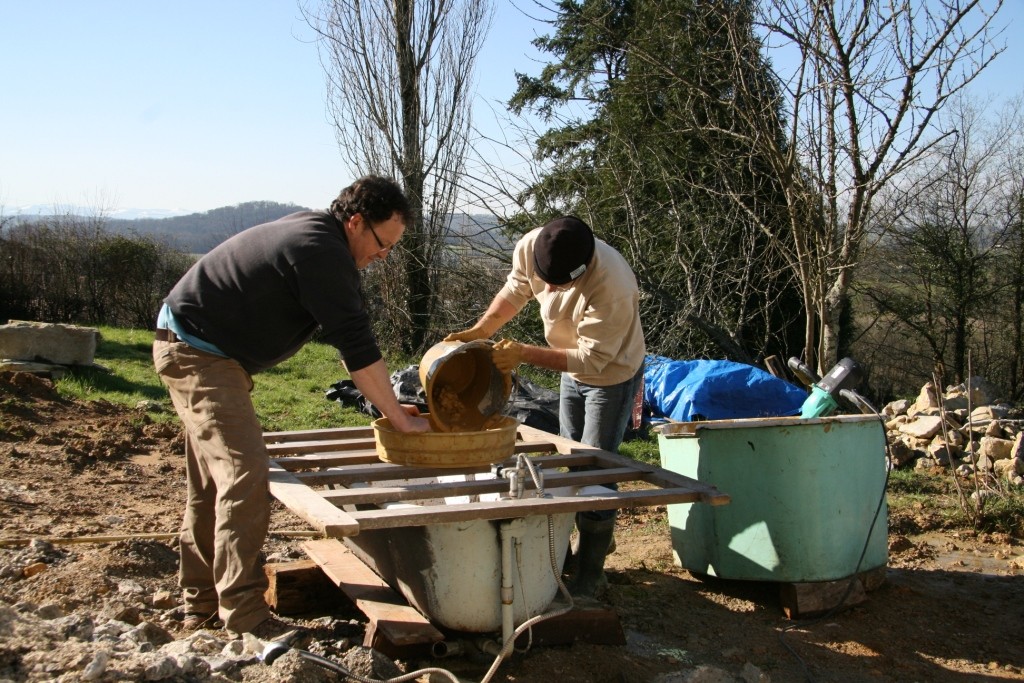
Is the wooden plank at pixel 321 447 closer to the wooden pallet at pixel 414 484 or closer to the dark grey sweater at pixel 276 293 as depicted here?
the wooden pallet at pixel 414 484

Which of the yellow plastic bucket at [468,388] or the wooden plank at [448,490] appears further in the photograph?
the yellow plastic bucket at [468,388]

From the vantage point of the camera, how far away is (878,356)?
11.9m

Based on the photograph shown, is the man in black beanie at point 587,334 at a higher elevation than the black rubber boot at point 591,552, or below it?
higher

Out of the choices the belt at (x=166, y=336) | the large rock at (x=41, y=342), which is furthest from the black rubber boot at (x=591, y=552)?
the large rock at (x=41, y=342)

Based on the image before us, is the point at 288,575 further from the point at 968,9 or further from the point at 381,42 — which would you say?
the point at 381,42

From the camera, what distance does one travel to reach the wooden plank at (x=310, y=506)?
2564 mm

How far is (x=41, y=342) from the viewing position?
32.8 ft

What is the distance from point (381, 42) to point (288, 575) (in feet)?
38.4

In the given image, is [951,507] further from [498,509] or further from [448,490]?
[498,509]

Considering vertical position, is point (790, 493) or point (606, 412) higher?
point (606, 412)

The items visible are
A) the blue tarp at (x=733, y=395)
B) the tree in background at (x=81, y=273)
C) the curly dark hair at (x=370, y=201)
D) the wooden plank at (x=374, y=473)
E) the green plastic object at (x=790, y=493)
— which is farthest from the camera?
the tree in background at (x=81, y=273)

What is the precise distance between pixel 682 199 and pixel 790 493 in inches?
242

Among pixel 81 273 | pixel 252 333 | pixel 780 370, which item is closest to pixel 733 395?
pixel 780 370

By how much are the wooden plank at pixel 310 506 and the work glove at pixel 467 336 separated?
820 mm
